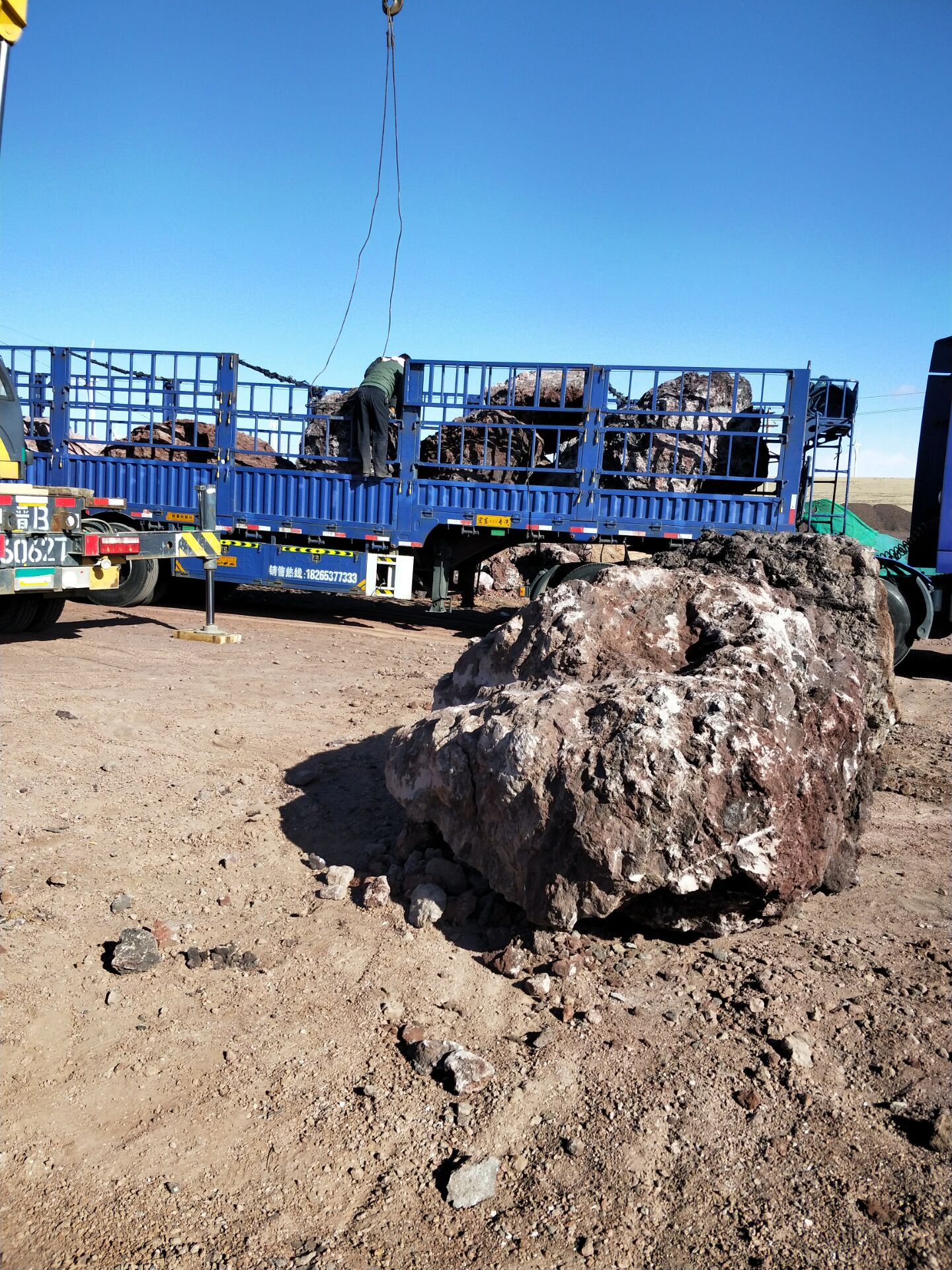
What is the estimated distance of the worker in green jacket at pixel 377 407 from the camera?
34.9 ft

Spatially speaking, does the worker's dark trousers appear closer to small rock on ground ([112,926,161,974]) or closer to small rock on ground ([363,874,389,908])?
small rock on ground ([363,874,389,908])

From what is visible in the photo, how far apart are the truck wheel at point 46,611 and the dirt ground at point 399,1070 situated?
13.9ft

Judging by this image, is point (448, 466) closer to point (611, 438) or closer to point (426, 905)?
point (611, 438)

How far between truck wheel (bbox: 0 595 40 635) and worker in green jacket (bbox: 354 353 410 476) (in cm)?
404

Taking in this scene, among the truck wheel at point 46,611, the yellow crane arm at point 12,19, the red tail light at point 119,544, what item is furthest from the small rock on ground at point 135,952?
the truck wheel at point 46,611

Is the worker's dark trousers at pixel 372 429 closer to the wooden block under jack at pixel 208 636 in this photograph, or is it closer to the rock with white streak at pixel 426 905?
the wooden block under jack at pixel 208 636

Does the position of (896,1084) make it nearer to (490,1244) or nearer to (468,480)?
(490,1244)

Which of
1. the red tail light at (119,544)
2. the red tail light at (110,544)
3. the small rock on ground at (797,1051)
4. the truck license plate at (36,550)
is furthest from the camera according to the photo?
the red tail light at (119,544)

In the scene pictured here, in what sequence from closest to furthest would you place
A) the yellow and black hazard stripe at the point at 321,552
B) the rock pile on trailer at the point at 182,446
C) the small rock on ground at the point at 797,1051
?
1. the small rock on ground at the point at 797,1051
2. the yellow and black hazard stripe at the point at 321,552
3. the rock pile on trailer at the point at 182,446

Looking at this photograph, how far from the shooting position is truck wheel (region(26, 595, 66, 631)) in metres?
8.35

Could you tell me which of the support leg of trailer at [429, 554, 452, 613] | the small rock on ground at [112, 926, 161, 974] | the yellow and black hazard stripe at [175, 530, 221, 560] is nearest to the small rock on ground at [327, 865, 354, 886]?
the small rock on ground at [112, 926, 161, 974]

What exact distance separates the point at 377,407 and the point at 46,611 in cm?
425

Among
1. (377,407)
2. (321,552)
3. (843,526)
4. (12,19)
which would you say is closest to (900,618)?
(843,526)

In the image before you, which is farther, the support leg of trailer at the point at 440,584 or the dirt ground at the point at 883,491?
the dirt ground at the point at 883,491
